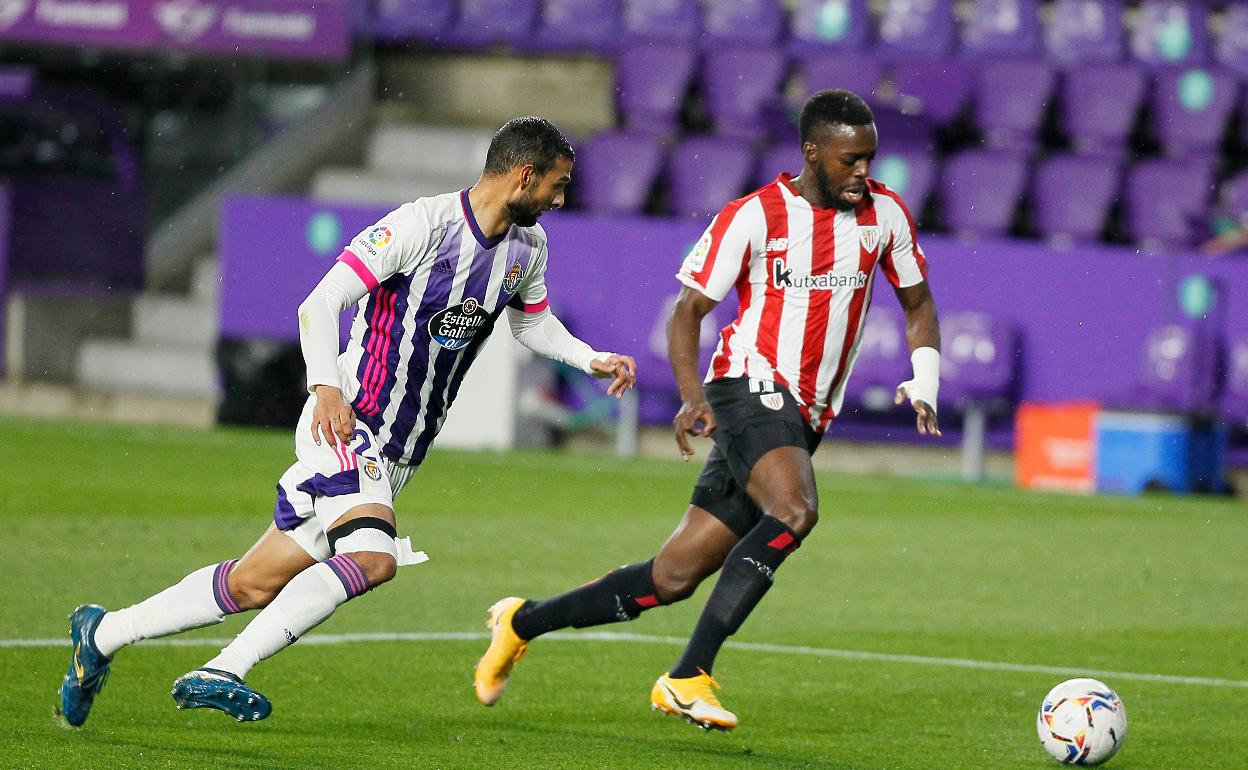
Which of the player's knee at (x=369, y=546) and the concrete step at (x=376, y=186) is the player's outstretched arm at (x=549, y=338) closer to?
the player's knee at (x=369, y=546)

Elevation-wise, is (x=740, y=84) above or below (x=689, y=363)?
above

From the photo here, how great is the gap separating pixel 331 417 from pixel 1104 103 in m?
13.1

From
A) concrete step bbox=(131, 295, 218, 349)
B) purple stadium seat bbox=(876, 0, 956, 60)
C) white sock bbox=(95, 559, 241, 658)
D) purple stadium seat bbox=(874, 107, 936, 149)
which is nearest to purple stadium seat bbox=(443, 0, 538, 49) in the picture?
purple stadium seat bbox=(876, 0, 956, 60)

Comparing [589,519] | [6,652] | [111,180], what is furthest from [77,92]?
[6,652]

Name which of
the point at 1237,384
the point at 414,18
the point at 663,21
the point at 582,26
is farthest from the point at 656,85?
the point at 1237,384

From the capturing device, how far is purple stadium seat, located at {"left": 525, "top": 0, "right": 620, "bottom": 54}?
1880cm

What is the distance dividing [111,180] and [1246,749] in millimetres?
14363

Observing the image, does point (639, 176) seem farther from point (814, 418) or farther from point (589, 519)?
point (814, 418)

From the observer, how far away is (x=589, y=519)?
1176 centimetres

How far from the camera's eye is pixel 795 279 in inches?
249

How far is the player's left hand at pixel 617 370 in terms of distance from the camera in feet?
18.9

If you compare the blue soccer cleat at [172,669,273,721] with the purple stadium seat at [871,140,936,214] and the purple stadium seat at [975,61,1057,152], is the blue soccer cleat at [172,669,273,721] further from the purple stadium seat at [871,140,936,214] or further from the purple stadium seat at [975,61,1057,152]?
the purple stadium seat at [975,61,1057,152]

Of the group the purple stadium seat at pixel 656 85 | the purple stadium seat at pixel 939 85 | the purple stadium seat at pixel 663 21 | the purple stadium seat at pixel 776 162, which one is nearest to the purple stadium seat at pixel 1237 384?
the purple stadium seat at pixel 939 85

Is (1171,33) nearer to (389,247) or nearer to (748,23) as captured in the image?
(748,23)
